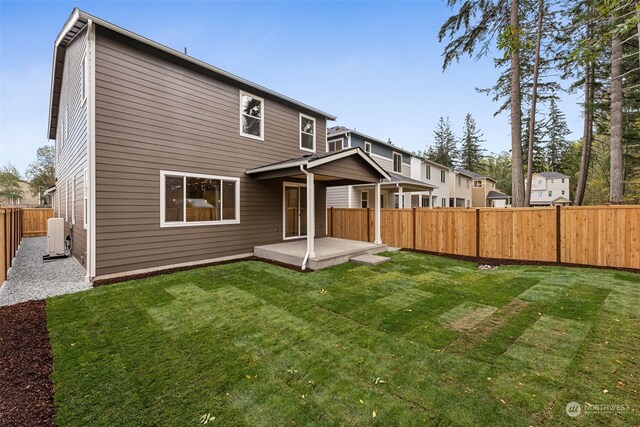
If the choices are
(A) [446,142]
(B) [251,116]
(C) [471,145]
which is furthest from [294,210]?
(A) [446,142]

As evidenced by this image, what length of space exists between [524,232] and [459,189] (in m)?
21.7

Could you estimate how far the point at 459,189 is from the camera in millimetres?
27625

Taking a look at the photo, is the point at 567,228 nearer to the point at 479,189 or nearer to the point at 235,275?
the point at 235,275

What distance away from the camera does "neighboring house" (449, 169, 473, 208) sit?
86.3ft

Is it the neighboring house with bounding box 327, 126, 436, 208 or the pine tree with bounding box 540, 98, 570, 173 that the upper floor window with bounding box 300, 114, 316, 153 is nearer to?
the neighboring house with bounding box 327, 126, 436, 208

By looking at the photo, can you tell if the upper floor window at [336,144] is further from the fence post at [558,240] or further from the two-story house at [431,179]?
the fence post at [558,240]

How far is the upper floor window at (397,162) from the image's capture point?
61.9ft

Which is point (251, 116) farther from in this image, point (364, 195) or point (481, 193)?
point (481, 193)

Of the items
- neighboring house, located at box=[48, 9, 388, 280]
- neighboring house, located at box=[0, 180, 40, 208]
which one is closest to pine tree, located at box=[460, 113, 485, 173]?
neighboring house, located at box=[48, 9, 388, 280]

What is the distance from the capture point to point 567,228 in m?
7.18

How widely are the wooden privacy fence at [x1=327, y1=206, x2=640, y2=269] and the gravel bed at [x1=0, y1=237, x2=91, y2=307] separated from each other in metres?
8.82

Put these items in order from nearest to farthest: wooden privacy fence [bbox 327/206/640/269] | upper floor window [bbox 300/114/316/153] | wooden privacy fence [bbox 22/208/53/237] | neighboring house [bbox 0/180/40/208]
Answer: wooden privacy fence [bbox 327/206/640/269] < upper floor window [bbox 300/114/316/153] < wooden privacy fence [bbox 22/208/53/237] < neighboring house [bbox 0/180/40/208]

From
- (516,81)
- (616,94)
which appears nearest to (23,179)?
(516,81)

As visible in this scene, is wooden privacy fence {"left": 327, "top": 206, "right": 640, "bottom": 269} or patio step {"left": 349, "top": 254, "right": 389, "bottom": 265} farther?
patio step {"left": 349, "top": 254, "right": 389, "bottom": 265}
